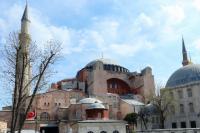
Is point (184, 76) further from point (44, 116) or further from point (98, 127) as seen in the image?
point (44, 116)

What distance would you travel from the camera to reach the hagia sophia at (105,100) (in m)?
35.6

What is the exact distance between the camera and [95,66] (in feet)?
174

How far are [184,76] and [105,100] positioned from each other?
13292mm

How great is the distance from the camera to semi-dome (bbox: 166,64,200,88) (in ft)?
138

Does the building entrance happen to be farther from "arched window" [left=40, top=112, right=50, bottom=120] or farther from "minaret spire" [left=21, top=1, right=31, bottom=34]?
"minaret spire" [left=21, top=1, right=31, bottom=34]

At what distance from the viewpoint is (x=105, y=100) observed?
49.4 metres

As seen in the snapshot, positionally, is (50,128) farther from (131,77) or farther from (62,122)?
(131,77)

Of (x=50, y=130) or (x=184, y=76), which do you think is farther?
(x=184, y=76)

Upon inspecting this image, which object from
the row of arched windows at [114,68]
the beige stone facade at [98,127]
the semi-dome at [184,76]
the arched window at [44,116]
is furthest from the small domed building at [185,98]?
the arched window at [44,116]

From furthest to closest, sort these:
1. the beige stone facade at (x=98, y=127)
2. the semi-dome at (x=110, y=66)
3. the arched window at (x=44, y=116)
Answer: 1. the semi-dome at (x=110, y=66)
2. the arched window at (x=44, y=116)
3. the beige stone facade at (x=98, y=127)

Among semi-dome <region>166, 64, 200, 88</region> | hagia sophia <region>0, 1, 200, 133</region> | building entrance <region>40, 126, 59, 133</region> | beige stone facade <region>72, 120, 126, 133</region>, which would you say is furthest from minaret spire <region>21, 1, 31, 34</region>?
semi-dome <region>166, 64, 200, 88</region>

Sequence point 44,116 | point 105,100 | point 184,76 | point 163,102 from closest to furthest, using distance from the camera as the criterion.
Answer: point 163,102, point 184,76, point 44,116, point 105,100

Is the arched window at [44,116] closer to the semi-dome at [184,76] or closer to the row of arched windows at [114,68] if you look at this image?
the row of arched windows at [114,68]

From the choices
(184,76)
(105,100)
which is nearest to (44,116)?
(105,100)
